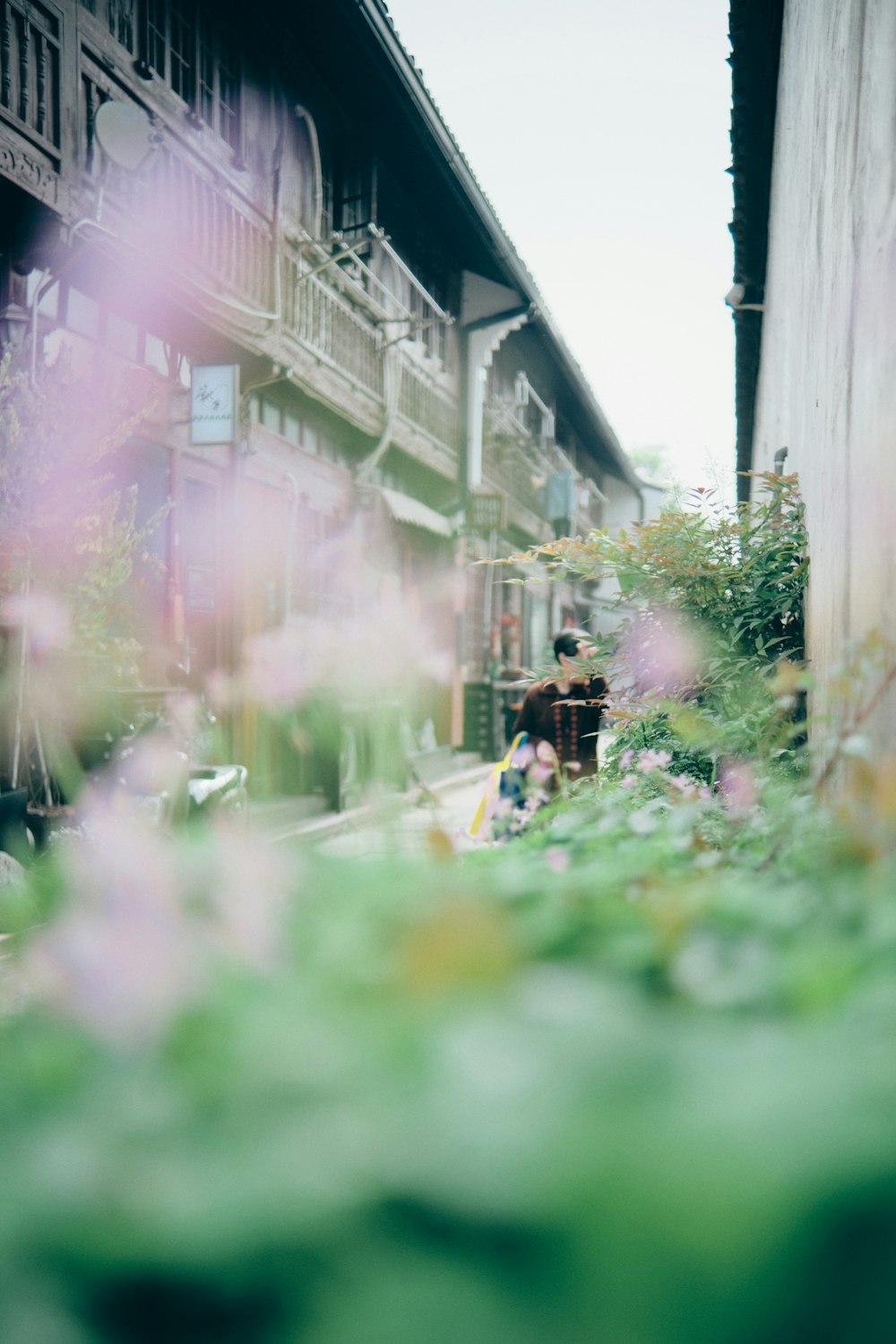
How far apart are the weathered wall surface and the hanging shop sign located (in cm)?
499

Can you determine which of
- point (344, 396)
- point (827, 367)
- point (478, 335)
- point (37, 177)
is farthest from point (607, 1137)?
point (478, 335)

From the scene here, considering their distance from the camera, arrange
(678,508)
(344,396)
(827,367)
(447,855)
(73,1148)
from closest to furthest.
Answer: (73,1148) < (447,855) < (827,367) < (678,508) < (344,396)

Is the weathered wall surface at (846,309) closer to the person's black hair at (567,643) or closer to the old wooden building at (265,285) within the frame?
the person's black hair at (567,643)

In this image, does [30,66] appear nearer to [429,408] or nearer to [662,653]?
[662,653]

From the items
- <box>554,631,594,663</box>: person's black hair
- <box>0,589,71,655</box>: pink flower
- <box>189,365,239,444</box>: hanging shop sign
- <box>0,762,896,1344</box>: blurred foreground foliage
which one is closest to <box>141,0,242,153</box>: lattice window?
<box>189,365,239,444</box>: hanging shop sign

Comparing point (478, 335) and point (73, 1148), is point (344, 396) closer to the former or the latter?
point (478, 335)

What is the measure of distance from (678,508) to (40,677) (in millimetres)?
3804

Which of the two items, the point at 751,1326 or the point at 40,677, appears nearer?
the point at 751,1326

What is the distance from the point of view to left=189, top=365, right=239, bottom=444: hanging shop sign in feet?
28.0

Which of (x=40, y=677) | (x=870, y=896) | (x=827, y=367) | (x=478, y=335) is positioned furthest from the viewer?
(x=478, y=335)

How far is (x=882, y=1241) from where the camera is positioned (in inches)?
23.7

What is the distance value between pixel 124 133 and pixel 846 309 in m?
6.33

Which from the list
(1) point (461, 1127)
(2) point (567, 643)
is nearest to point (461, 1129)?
(1) point (461, 1127)

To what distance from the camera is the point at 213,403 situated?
8.62 meters
